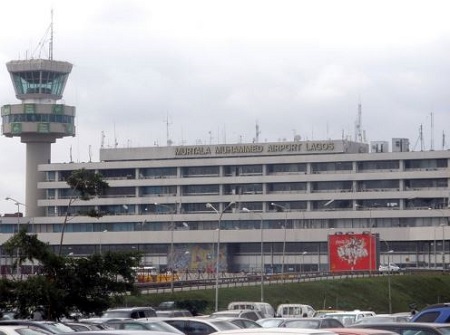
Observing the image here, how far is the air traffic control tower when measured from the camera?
6363 inches

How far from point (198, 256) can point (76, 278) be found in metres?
112

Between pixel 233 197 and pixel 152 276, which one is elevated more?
pixel 233 197

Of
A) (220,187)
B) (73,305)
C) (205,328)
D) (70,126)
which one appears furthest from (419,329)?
(70,126)

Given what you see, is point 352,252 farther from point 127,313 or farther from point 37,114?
point 127,313

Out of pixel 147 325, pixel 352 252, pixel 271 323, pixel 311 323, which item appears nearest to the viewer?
pixel 147 325

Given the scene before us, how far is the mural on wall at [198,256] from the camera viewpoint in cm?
A: 15112

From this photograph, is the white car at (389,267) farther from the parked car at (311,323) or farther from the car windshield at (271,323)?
the parked car at (311,323)

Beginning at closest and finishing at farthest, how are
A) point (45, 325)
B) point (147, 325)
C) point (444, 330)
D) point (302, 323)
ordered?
1. point (444, 330)
2. point (45, 325)
3. point (147, 325)
4. point (302, 323)

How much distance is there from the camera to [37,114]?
6368 inches

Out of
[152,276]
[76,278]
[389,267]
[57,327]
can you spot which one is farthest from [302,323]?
[389,267]

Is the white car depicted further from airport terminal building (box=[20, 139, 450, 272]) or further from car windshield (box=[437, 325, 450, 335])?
car windshield (box=[437, 325, 450, 335])

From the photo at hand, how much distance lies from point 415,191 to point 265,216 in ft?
65.3

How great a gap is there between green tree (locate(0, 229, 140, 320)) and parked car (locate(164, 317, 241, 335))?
3.59m

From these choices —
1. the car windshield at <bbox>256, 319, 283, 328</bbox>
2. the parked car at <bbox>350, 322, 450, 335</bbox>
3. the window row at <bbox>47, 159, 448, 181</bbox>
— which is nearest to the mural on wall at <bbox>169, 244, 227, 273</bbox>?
the window row at <bbox>47, 159, 448, 181</bbox>
